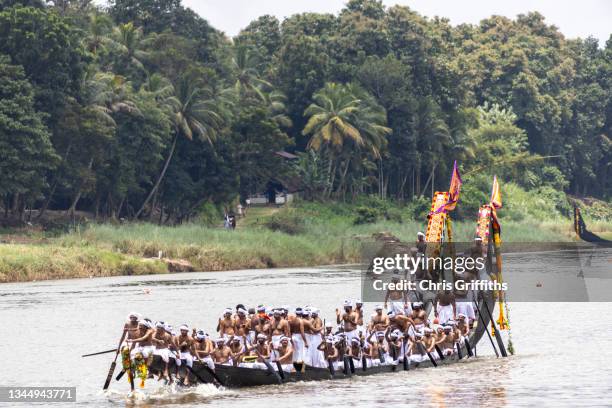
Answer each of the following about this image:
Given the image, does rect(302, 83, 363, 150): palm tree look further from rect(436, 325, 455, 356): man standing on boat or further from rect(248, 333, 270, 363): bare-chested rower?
rect(248, 333, 270, 363): bare-chested rower

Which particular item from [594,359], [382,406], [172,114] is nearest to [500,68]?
[172,114]

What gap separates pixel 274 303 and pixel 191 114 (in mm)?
27361

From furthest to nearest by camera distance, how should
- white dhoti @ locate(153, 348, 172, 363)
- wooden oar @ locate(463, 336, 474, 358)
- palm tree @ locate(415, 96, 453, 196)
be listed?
palm tree @ locate(415, 96, 453, 196) < wooden oar @ locate(463, 336, 474, 358) < white dhoti @ locate(153, 348, 172, 363)

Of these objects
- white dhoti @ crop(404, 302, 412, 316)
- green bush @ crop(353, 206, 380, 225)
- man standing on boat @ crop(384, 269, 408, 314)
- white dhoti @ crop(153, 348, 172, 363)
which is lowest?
white dhoti @ crop(153, 348, 172, 363)

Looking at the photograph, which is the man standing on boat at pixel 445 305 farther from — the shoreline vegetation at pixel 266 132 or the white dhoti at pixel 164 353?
the shoreline vegetation at pixel 266 132

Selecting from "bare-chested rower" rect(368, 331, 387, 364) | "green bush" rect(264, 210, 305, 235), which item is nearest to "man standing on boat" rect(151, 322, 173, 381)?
"bare-chested rower" rect(368, 331, 387, 364)

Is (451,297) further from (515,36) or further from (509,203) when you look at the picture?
(515,36)

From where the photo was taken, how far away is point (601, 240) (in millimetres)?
90500

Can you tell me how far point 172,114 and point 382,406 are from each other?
46490 millimetres

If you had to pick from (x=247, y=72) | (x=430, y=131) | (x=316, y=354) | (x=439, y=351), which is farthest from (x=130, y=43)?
(x=316, y=354)

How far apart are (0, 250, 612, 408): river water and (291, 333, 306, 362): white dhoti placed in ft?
2.05

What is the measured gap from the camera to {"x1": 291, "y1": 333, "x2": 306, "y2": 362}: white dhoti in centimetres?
2727

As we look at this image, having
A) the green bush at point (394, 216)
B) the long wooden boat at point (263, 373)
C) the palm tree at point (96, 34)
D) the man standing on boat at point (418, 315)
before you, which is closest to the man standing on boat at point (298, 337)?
the long wooden boat at point (263, 373)

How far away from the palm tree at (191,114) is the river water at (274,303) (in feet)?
43.4
